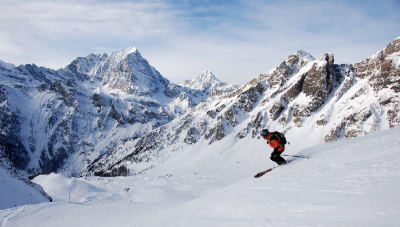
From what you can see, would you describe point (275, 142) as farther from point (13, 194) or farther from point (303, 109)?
point (303, 109)

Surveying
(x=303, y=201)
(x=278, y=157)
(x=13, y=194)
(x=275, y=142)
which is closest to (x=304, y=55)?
(x=13, y=194)

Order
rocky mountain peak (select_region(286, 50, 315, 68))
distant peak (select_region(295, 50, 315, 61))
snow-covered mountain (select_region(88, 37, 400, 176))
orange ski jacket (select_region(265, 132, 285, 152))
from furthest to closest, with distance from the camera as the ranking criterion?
1. distant peak (select_region(295, 50, 315, 61))
2. rocky mountain peak (select_region(286, 50, 315, 68))
3. snow-covered mountain (select_region(88, 37, 400, 176))
4. orange ski jacket (select_region(265, 132, 285, 152))

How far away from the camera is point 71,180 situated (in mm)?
75625

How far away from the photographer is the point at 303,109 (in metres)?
112

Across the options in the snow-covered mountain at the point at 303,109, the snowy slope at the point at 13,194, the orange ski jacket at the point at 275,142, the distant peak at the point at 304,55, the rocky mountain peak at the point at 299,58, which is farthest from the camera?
the distant peak at the point at 304,55

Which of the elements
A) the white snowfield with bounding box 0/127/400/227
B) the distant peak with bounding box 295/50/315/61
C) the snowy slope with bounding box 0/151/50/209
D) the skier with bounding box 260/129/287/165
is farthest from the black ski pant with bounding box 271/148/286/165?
the distant peak with bounding box 295/50/315/61

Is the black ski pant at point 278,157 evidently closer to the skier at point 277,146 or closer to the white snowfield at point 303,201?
the skier at point 277,146

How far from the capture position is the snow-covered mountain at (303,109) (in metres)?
89.4

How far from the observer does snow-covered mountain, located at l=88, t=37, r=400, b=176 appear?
89.4 meters

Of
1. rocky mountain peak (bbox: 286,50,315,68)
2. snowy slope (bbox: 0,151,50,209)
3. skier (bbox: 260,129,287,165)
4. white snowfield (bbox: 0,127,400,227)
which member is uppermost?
rocky mountain peak (bbox: 286,50,315,68)

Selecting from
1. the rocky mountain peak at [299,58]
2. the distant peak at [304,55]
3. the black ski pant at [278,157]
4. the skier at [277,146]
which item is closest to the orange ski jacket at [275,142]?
the skier at [277,146]

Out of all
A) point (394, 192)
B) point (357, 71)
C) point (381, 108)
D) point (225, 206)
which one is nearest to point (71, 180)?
point (225, 206)

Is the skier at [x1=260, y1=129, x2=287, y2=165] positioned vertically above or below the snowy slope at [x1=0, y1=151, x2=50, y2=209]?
above

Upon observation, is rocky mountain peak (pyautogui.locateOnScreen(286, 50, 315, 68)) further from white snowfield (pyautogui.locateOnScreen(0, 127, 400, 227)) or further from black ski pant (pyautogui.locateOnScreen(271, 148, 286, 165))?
black ski pant (pyautogui.locateOnScreen(271, 148, 286, 165))
